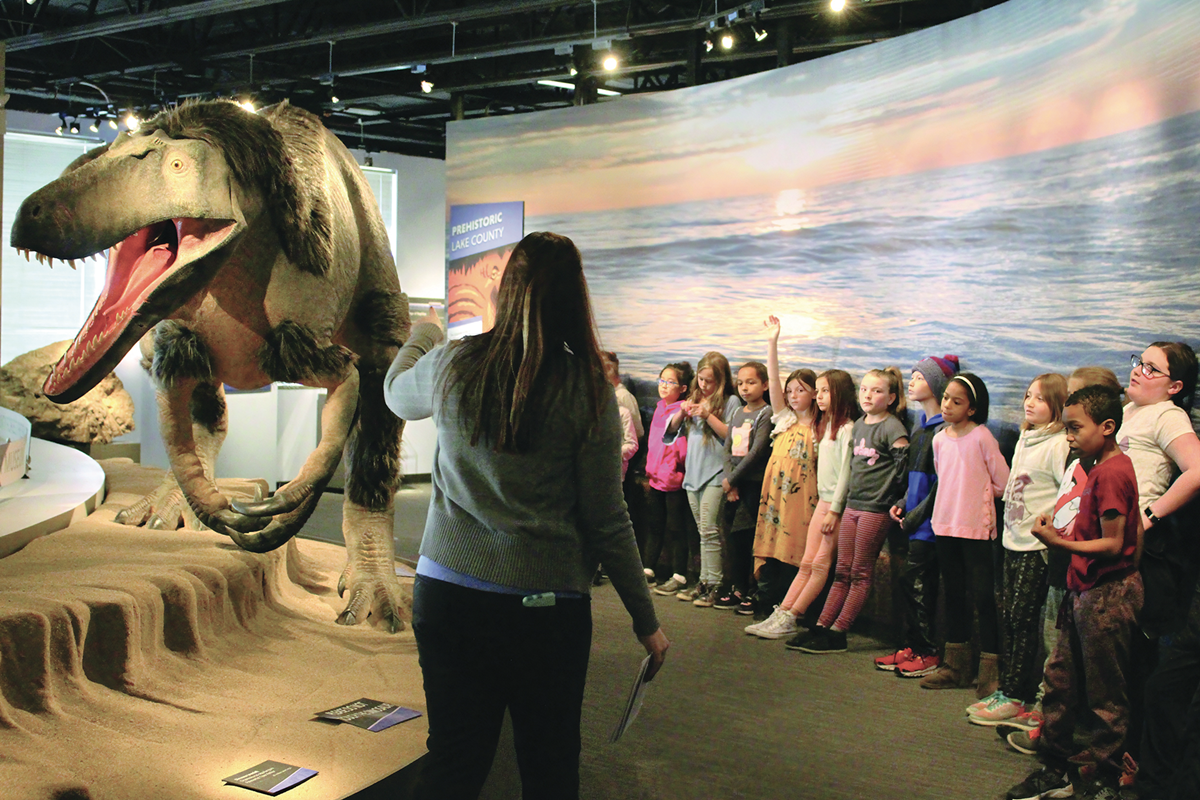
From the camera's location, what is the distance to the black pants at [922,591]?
3.88m

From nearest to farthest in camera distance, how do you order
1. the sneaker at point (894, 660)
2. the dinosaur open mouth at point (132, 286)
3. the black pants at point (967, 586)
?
the dinosaur open mouth at point (132, 286) → the black pants at point (967, 586) → the sneaker at point (894, 660)

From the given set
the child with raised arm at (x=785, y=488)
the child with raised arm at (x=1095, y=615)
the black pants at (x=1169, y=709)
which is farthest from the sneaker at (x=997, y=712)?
the child with raised arm at (x=785, y=488)

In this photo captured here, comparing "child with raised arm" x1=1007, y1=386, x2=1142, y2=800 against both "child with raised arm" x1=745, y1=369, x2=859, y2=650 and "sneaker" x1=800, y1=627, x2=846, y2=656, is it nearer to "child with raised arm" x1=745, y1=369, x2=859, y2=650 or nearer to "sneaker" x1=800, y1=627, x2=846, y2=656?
"sneaker" x1=800, y1=627, x2=846, y2=656

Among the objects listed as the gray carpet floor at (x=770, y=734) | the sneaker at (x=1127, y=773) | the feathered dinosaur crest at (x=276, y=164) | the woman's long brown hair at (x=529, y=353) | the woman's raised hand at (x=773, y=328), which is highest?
the feathered dinosaur crest at (x=276, y=164)

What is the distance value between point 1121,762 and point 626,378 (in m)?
4.00

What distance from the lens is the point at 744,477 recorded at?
4.96 metres

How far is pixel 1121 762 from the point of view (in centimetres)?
275

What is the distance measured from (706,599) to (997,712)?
1.87 meters

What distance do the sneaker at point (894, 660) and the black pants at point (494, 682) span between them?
2681 millimetres

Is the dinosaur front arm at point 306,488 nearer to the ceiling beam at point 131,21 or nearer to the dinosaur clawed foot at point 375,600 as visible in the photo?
the dinosaur clawed foot at point 375,600

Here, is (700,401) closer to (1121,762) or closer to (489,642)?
(1121,762)

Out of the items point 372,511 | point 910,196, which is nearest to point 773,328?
point 910,196

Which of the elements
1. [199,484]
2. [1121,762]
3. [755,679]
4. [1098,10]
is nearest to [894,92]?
[1098,10]

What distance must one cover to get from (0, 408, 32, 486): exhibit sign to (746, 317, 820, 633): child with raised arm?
310cm
